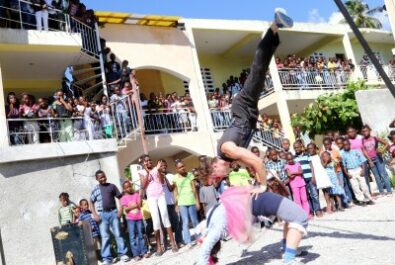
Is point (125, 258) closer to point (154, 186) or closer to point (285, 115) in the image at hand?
point (154, 186)

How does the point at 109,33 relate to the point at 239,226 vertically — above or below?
above

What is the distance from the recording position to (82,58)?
44.4ft

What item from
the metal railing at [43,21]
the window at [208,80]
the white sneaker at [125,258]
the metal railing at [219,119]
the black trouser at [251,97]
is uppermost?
the metal railing at [43,21]

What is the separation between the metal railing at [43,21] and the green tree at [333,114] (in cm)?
762

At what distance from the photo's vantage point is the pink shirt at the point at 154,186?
8391 millimetres

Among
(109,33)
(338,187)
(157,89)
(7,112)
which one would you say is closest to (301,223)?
(338,187)

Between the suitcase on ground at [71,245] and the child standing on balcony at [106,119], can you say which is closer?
the suitcase on ground at [71,245]

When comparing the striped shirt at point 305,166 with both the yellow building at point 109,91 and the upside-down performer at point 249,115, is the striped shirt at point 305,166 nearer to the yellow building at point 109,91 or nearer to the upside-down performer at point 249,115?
the yellow building at point 109,91

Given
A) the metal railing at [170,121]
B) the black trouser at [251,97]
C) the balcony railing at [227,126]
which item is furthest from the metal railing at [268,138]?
the black trouser at [251,97]

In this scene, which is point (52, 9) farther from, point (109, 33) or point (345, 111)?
point (345, 111)

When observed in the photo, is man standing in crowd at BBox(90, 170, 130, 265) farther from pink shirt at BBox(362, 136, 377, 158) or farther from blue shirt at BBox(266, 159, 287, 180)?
pink shirt at BBox(362, 136, 377, 158)

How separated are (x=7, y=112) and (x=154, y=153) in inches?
224

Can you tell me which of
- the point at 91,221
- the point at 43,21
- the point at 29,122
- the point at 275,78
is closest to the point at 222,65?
the point at 275,78

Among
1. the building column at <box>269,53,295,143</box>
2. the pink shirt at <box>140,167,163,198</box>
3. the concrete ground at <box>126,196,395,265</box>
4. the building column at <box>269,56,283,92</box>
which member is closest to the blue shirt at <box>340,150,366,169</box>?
the concrete ground at <box>126,196,395,265</box>
